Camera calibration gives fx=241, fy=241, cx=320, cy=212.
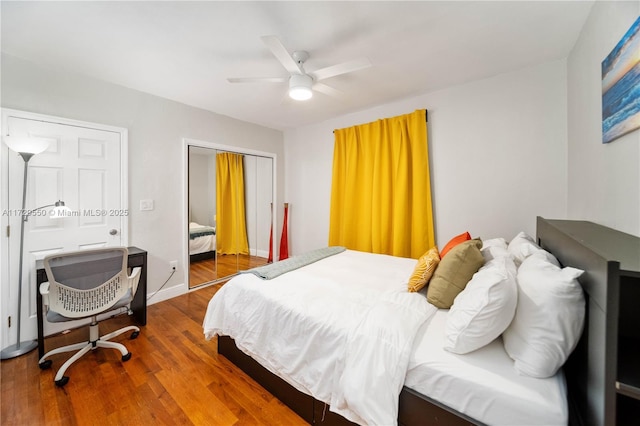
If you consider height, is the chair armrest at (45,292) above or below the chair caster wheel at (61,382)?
above

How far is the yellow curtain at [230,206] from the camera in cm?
349

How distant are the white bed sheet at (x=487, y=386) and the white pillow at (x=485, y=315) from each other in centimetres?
6

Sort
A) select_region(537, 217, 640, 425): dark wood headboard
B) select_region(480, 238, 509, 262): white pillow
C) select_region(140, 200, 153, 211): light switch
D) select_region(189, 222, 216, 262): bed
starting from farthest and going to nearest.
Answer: select_region(189, 222, 216, 262): bed → select_region(140, 200, 153, 211): light switch → select_region(480, 238, 509, 262): white pillow → select_region(537, 217, 640, 425): dark wood headboard

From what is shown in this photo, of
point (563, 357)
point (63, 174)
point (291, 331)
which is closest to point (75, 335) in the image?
point (63, 174)

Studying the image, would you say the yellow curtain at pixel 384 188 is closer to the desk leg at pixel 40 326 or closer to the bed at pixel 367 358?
the bed at pixel 367 358

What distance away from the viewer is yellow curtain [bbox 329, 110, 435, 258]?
2.87 meters

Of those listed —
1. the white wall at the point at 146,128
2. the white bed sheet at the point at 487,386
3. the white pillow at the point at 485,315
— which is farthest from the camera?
the white wall at the point at 146,128

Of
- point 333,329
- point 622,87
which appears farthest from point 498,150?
point 333,329

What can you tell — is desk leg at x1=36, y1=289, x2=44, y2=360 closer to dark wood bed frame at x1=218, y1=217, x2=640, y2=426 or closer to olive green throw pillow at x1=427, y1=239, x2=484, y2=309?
dark wood bed frame at x1=218, y1=217, x2=640, y2=426

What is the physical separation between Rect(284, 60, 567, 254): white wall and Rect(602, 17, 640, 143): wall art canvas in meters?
0.98

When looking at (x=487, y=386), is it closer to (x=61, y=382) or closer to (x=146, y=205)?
(x=61, y=382)

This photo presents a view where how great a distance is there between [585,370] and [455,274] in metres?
0.60

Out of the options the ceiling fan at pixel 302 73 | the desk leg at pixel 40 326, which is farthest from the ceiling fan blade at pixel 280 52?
the desk leg at pixel 40 326

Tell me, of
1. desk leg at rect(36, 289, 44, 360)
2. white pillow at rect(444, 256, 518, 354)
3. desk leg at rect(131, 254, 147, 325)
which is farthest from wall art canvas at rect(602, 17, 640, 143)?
desk leg at rect(36, 289, 44, 360)
